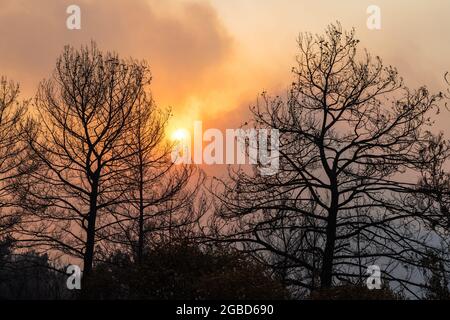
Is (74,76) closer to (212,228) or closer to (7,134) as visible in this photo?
(7,134)

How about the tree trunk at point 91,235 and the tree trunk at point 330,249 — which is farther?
the tree trunk at point 91,235

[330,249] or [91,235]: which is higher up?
[91,235]

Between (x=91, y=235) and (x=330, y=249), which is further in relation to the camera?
(x=91, y=235)

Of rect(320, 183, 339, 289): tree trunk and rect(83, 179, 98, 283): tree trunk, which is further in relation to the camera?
rect(83, 179, 98, 283): tree trunk

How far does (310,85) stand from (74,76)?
9.57 metres

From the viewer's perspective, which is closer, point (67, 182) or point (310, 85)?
point (310, 85)
